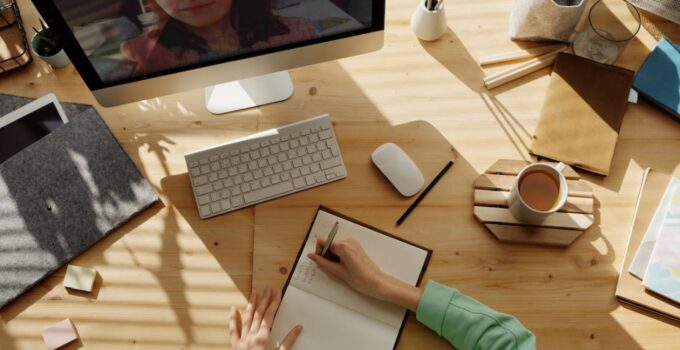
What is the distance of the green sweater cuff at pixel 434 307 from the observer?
829 millimetres

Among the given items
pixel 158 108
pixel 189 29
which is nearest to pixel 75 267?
pixel 158 108

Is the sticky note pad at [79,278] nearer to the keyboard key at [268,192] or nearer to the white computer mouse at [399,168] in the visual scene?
the keyboard key at [268,192]

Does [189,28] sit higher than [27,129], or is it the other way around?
[189,28]

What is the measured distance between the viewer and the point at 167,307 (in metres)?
0.89

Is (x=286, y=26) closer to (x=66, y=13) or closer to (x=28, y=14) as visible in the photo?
(x=66, y=13)

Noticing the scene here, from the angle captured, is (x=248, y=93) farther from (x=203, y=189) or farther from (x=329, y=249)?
(x=329, y=249)

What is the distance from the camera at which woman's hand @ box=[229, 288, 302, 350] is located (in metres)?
0.83

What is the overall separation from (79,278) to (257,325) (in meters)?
0.33

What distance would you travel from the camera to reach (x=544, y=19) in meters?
1.00

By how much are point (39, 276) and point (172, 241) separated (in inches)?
9.1

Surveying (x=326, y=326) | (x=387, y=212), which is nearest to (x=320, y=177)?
(x=387, y=212)

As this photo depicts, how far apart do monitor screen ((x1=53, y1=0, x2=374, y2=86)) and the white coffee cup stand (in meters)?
0.37

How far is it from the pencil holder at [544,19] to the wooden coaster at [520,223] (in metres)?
0.29

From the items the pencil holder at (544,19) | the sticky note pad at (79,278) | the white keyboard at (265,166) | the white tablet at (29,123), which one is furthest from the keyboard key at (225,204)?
the pencil holder at (544,19)
